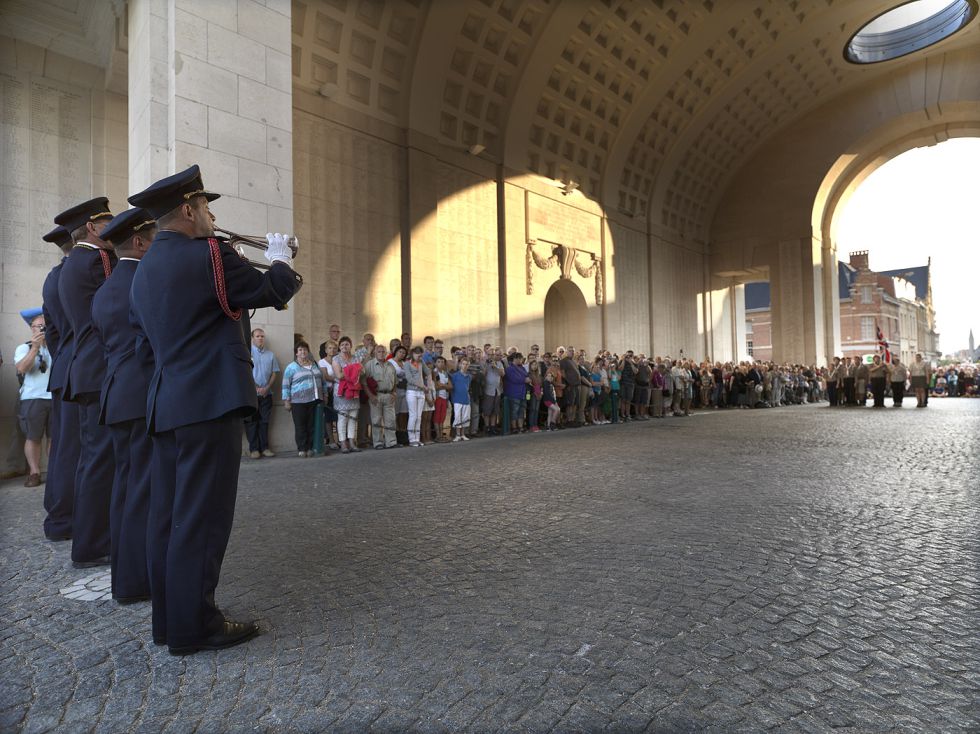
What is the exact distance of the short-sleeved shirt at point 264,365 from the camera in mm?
9117

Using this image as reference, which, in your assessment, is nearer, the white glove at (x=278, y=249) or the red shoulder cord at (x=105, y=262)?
the white glove at (x=278, y=249)

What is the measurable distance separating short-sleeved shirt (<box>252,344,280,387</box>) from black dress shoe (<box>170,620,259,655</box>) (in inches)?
268

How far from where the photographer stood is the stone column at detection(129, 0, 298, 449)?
8.60 meters

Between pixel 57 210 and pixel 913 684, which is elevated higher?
pixel 57 210

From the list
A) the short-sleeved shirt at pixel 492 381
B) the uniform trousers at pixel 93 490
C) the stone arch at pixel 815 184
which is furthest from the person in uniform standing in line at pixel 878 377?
the uniform trousers at pixel 93 490

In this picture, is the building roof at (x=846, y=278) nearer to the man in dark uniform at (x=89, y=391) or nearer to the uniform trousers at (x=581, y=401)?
the uniform trousers at (x=581, y=401)

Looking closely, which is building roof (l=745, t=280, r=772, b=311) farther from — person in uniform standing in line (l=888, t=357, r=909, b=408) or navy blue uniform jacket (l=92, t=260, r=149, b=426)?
navy blue uniform jacket (l=92, t=260, r=149, b=426)

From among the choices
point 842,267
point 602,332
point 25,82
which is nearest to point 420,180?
point 25,82

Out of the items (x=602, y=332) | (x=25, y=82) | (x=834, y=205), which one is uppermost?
(x=834, y=205)

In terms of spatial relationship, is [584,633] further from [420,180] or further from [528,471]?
[420,180]

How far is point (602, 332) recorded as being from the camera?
83.9ft

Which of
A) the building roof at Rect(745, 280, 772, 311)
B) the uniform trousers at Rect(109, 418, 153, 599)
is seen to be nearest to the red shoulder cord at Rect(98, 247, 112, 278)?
the uniform trousers at Rect(109, 418, 153, 599)

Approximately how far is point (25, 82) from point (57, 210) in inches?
87.1

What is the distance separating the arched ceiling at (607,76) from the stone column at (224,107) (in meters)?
5.70
